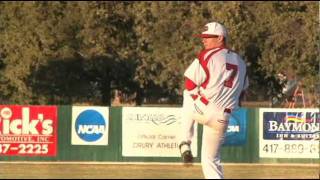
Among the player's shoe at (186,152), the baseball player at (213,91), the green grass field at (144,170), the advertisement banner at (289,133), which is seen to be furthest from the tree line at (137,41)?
the player's shoe at (186,152)

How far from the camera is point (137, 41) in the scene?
1395 inches

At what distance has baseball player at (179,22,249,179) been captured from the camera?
20.2ft

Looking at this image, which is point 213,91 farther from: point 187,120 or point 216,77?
point 187,120

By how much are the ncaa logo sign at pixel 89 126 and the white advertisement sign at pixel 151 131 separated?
0.65 m

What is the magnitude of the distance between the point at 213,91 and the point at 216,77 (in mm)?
122

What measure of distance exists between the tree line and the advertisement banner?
353 inches

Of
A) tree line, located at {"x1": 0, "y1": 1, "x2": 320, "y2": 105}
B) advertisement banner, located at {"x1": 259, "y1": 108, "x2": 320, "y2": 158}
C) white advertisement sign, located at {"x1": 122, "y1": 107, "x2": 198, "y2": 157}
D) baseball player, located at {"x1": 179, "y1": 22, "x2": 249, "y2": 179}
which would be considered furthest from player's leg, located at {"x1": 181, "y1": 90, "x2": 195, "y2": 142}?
tree line, located at {"x1": 0, "y1": 1, "x2": 320, "y2": 105}

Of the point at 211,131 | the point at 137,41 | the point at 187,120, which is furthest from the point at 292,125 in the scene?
the point at 187,120

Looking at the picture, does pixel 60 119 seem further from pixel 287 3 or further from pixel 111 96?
pixel 111 96

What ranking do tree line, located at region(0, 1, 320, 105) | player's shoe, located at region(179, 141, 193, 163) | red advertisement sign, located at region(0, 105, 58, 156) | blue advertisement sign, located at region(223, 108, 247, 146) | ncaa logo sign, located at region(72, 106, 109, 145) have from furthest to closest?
tree line, located at region(0, 1, 320, 105), blue advertisement sign, located at region(223, 108, 247, 146), ncaa logo sign, located at region(72, 106, 109, 145), red advertisement sign, located at region(0, 105, 58, 156), player's shoe, located at region(179, 141, 193, 163)

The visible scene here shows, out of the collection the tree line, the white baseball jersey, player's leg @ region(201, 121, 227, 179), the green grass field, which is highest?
the tree line

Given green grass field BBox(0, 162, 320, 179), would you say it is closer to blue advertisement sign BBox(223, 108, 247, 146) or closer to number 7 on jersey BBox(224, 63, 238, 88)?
blue advertisement sign BBox(223, 108, 247, 146)

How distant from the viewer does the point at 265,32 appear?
33.3m

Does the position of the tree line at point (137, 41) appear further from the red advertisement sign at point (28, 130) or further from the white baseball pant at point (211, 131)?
the white baseball pant at point (211, 131)
